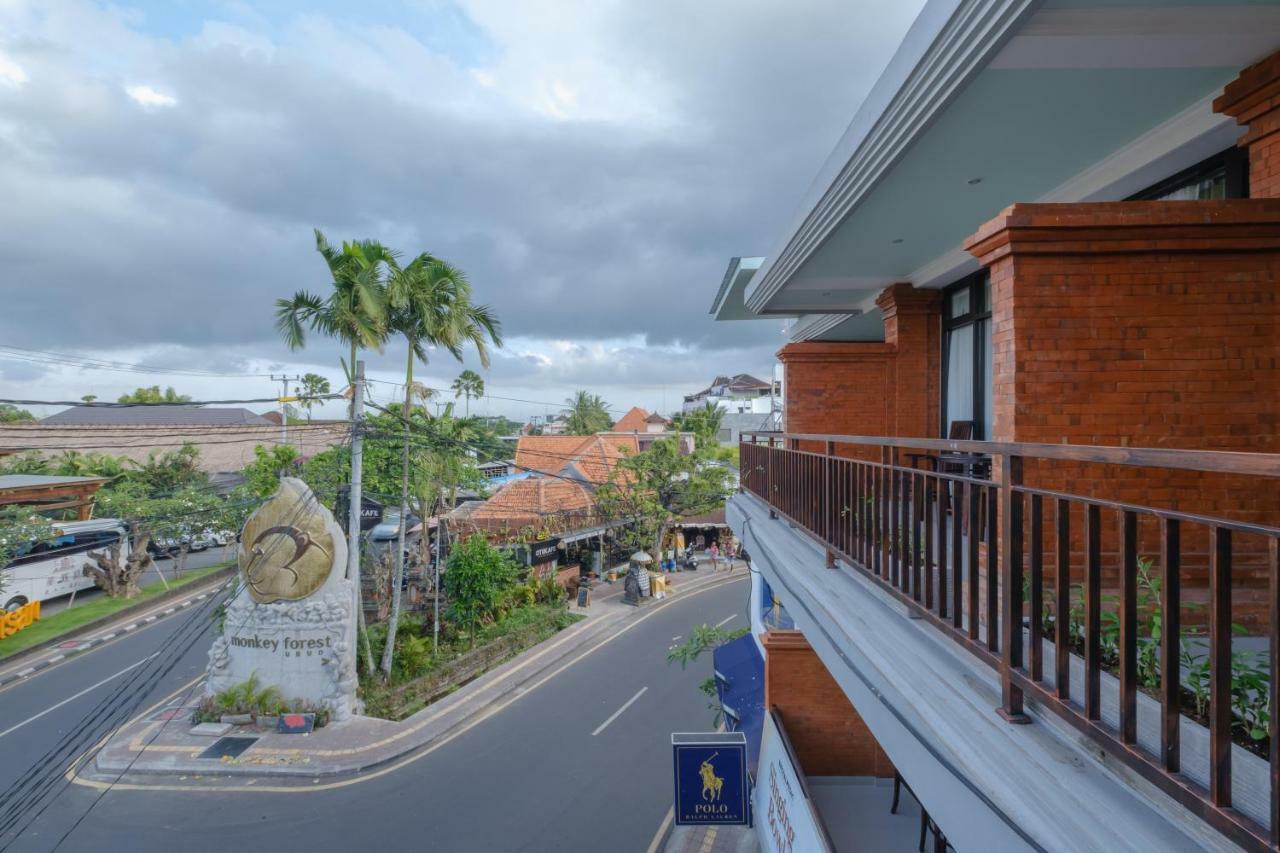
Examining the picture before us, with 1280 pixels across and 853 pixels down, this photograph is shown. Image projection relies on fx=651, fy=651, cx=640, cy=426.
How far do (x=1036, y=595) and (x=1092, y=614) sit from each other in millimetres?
193

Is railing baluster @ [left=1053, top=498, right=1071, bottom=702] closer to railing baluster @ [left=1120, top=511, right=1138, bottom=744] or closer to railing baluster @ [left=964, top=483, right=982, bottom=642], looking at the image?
railing baluster @ [left=1120, top=511, right=1138, bottom=744]

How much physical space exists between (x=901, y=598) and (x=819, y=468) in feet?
4.75

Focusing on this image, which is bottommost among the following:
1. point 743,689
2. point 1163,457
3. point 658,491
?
point 743,689

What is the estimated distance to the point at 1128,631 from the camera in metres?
1.71

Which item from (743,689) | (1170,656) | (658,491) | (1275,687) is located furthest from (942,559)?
(658,491)

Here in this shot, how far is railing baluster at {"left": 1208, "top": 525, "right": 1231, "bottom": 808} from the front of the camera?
4.56 ft

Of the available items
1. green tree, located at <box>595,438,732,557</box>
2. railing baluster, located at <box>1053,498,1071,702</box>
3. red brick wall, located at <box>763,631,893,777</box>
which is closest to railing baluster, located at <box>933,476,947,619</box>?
railing baluster, located at <box>1053,498,1071,702</box>

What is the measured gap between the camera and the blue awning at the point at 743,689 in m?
7.95

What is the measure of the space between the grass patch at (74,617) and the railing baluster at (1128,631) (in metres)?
24.9

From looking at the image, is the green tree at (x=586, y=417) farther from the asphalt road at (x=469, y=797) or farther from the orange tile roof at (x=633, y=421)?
the asphalt road at (x=469, y=797)

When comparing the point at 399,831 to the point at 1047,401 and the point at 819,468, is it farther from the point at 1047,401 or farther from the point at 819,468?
the point at 1047,401

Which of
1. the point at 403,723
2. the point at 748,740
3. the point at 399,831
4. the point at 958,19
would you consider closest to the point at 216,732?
the point at 403,723

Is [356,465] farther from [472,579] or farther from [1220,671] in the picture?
[1220,671]

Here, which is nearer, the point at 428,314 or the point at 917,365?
the point at 917,365
